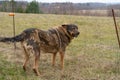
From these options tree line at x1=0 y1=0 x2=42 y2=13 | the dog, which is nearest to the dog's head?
the dog

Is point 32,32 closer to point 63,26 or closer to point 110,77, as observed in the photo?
point 63,26

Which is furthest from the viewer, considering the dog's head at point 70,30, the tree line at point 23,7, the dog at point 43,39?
the tree line at point 23,7

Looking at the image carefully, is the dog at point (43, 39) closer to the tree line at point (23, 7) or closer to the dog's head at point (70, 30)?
the dog's head at point (70, 30)

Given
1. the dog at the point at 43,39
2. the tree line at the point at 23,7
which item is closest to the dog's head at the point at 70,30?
the dog at the point at 43,39

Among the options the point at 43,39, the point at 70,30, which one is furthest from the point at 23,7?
the point at 43,39

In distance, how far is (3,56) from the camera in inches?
423

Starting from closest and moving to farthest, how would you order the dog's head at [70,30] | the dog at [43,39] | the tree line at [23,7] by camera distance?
1. the dog at [43,39]
2. the dog's head at [70,30]
3. the tree line at [23,7]

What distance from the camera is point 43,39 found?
8.75 meters

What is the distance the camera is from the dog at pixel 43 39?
8445mm

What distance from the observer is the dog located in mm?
8445

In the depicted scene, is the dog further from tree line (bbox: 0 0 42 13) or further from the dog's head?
tree line (bbox: 0 0 42 13)

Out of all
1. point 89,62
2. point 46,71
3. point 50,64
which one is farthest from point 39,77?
point 89,62

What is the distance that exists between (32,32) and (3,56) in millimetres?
2644

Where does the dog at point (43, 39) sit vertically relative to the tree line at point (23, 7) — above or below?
above
